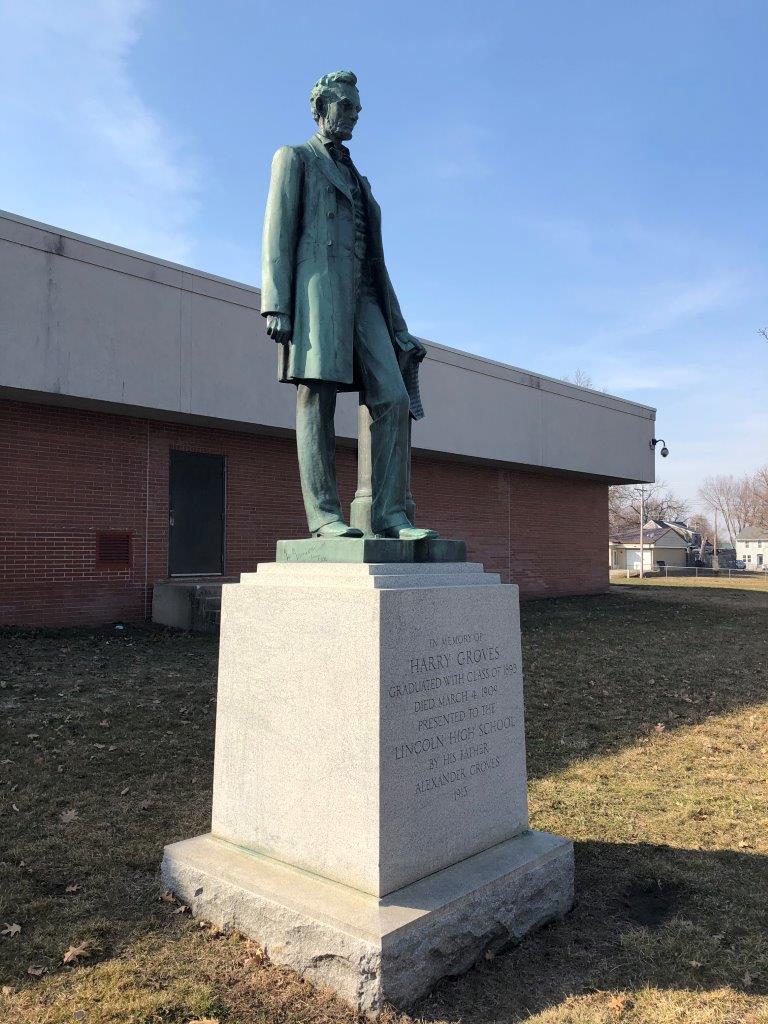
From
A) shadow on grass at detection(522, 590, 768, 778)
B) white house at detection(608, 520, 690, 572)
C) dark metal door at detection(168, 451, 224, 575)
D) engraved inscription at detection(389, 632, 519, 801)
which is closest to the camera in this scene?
engraved inscription at detection(389, 632, 519, 801)

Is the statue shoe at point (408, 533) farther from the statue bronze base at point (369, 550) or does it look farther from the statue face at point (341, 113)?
the statue face at point (341, 113)

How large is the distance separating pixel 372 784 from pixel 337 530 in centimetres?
113

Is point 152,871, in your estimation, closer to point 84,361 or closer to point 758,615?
point 84,361

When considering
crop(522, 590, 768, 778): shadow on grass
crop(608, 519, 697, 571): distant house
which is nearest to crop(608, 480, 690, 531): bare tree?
crop(608, 519, 697, 571): distant house

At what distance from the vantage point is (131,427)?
12.5 m

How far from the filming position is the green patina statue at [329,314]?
3.66m

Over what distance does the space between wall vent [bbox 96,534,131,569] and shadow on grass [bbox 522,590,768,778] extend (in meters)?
6.28

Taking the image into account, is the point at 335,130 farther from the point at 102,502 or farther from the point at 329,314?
the point at 102,502

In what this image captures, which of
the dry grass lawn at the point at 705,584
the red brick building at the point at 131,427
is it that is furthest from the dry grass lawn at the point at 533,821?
the dry grass lawn at the point at 705,584

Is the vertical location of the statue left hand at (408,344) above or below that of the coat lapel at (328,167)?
below

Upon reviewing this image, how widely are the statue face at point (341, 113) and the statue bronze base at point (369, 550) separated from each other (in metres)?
1.96

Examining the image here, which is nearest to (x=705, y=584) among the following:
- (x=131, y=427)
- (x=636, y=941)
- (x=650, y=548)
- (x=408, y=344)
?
(x=131, y=427)

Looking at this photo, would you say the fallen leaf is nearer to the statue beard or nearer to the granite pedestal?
the granite pedestal

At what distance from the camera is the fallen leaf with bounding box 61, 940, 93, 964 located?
9.69ft
